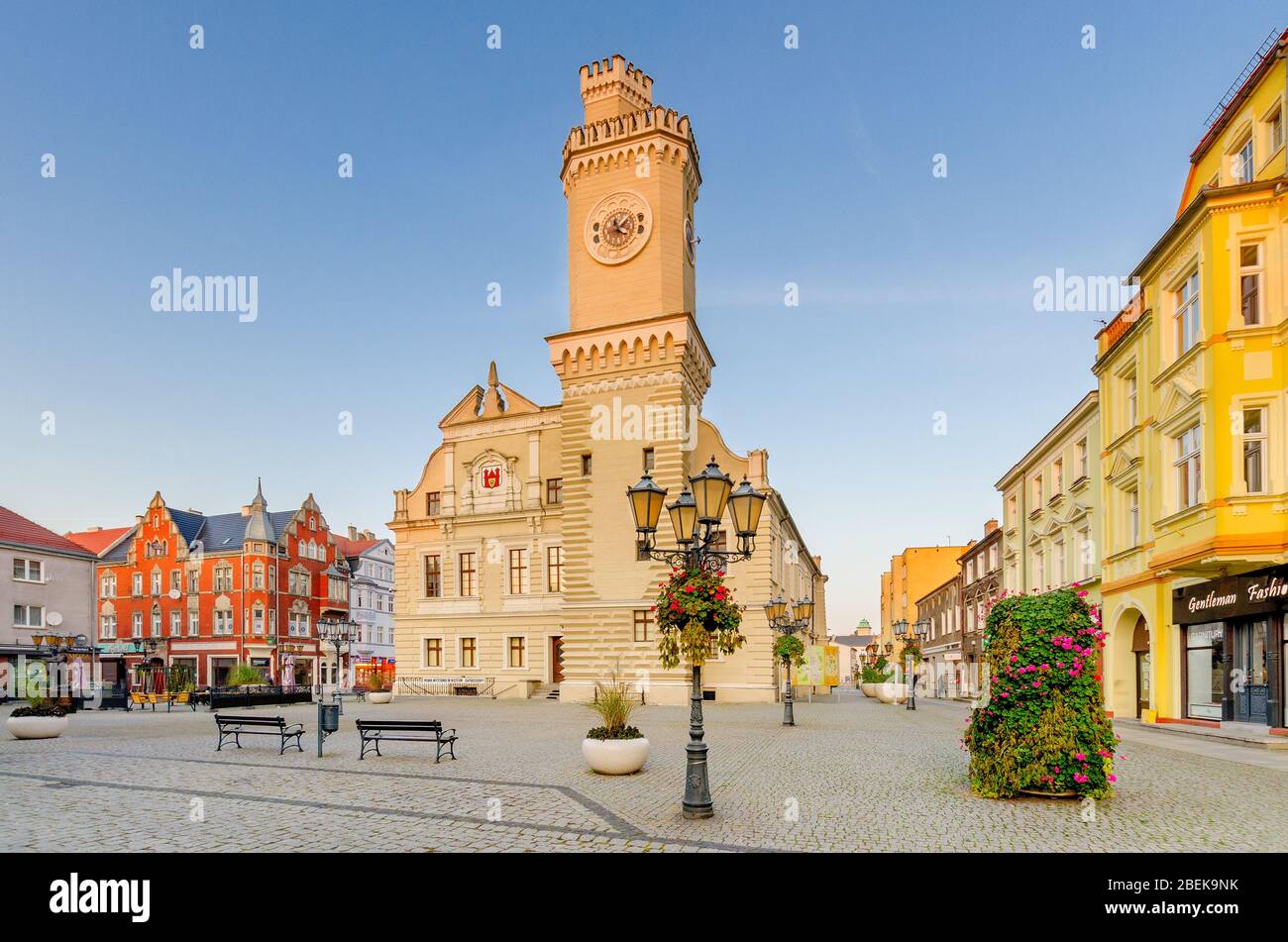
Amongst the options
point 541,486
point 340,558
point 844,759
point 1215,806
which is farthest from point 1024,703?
point 340,558

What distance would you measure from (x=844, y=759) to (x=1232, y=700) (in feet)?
35.5

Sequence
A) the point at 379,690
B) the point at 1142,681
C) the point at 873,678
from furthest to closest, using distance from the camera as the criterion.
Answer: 1. the point at 873,678
2. the point at 379,690
3. the point at 1142,681

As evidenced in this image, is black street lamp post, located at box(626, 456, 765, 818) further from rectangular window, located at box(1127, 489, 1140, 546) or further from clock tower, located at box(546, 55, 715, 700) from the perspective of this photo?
clock tower, located at box(546, 55, 715, 700)

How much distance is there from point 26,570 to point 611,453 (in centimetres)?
3384

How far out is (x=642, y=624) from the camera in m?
34.9

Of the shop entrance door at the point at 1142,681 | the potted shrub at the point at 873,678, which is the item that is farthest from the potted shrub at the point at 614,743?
the potted shrub at the point at 873,678

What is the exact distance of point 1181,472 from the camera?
20516 millimetres

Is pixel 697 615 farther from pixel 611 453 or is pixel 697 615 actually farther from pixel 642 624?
pixel 611 453

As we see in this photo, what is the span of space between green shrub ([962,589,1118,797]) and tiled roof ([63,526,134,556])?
75397mm

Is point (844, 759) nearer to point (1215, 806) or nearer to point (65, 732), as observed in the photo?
point (1215, 806)

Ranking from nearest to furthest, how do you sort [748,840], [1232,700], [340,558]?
[748,840] < [1232,700] < [340,558]

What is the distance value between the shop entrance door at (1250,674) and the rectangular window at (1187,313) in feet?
22.5

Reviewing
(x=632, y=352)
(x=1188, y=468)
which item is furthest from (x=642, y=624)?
(x=1188, y=468)

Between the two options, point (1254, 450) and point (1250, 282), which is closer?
point (1254, 450)
